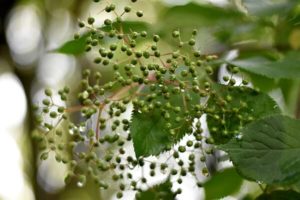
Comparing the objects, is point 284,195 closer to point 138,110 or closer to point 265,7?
point 138,110

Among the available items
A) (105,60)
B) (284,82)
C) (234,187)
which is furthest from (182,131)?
(284,82)

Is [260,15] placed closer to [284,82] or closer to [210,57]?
[284,82]

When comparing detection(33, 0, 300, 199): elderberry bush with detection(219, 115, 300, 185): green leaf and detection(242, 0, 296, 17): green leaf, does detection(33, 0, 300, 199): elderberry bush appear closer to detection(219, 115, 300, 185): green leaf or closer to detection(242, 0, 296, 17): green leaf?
detection(219, 115, 300, 185): green leaf

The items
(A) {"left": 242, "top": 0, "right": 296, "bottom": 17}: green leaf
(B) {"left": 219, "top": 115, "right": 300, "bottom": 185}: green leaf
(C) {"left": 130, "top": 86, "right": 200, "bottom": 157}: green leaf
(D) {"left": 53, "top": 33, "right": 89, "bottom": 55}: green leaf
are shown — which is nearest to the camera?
(B) {"left": 219, "top": 115, "right": 300, "bottom": 185}: green leaf

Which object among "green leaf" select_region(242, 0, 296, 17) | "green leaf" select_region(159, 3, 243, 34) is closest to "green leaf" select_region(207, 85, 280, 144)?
"green leaf" select_region(242, 0, 296, 17)

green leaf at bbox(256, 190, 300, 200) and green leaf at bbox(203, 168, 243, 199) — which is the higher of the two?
green leaf at bbox(256, 190, 300, 200)

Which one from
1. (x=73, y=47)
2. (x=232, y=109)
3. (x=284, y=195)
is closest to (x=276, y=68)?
(x=232, y=109)

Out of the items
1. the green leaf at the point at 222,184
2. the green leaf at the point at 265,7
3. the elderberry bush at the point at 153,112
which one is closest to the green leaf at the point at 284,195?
the elderberry bush at the point at 153,112
